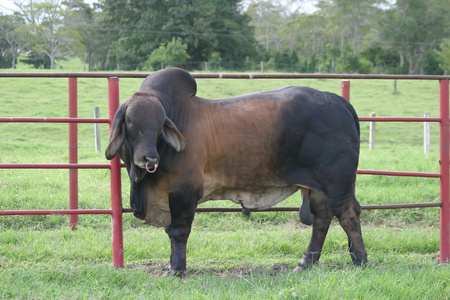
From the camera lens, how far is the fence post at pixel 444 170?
196 inches

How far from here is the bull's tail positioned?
4.40m

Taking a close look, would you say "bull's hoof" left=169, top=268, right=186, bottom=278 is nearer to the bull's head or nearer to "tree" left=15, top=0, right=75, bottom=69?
the bull's head

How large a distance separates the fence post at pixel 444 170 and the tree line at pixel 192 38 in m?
31.1

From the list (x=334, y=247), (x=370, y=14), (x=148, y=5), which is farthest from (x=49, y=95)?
(x=370, y=14)

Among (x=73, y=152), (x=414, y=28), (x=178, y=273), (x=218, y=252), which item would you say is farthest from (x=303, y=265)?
(x=414, y=28)

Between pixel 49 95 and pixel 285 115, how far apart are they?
662 inches

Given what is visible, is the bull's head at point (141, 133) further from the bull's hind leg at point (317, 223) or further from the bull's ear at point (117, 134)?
the bull's hind leg at point (317, 223)

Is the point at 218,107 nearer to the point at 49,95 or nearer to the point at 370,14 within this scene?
the point at 49,95

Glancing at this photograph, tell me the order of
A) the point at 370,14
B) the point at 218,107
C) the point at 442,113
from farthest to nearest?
the point at 370,14 → the point at 442,113 → the point at 218,107

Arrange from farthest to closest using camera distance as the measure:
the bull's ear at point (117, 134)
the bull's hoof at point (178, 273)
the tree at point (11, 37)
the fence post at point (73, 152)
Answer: the tree at point (11, 37)
the fence post at point (73, 152)
the bull's hoof at point (178, 273)
the bull's ear at point (117, 134)

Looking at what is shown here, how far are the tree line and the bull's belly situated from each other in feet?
103

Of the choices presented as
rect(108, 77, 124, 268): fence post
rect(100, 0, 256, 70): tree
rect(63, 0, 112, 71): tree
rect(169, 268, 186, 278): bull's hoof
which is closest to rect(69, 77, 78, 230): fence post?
rect(108, 77, 124, 268): fence post

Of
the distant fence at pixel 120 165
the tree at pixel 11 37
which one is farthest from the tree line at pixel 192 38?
the distant fence at pixel 120 165

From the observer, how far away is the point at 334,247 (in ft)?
17.6
